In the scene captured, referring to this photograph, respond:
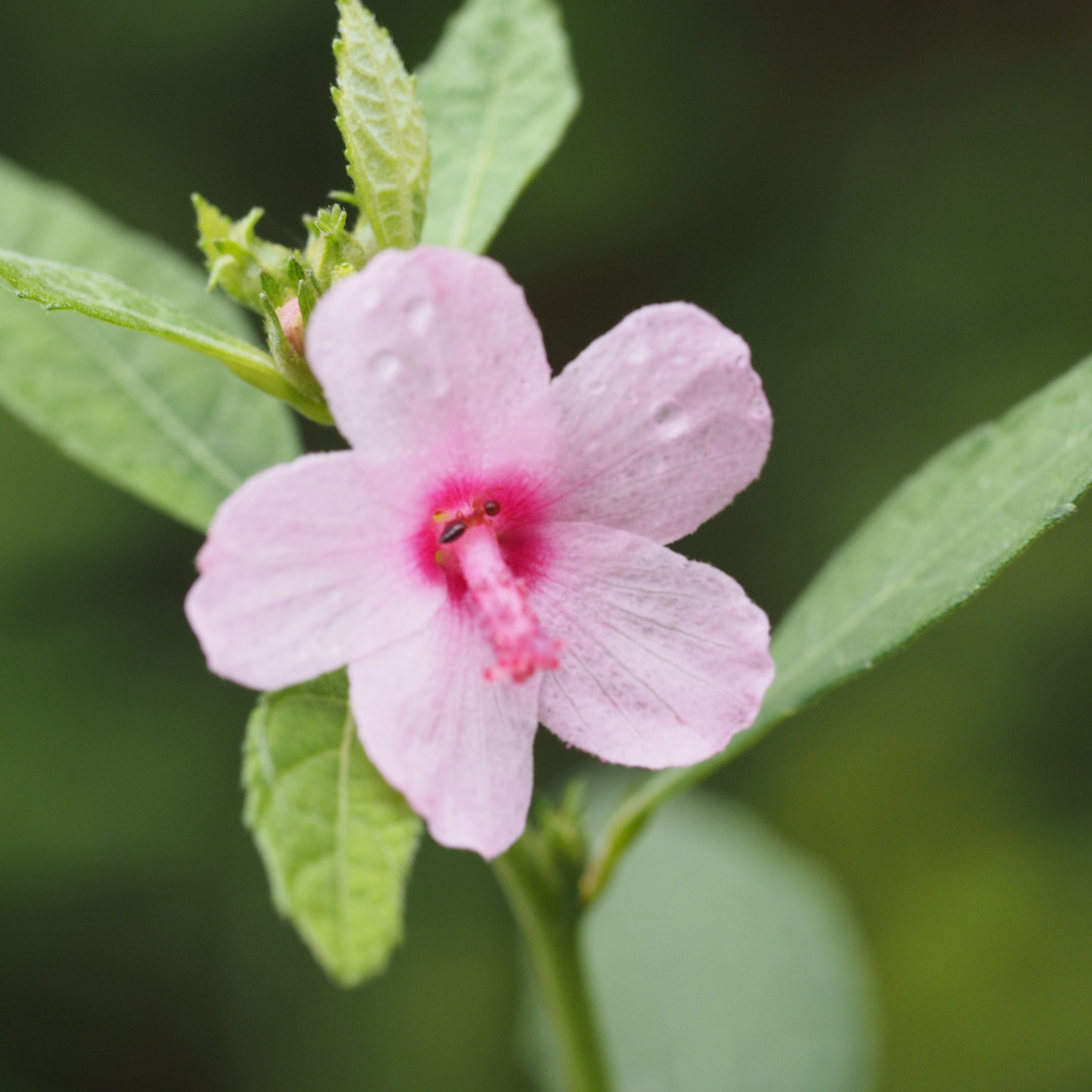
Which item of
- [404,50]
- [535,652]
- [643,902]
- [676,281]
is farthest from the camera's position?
[676,281]

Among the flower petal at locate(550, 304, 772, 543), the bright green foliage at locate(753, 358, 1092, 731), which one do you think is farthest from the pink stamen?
the bright green foliage at locate(753, 358, 1092, 731)

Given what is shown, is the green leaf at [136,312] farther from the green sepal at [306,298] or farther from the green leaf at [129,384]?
the green leaf at [129,384]

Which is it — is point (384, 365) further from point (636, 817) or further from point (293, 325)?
point (636, 817)

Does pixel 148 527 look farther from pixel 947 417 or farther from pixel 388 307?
pixel 388 307

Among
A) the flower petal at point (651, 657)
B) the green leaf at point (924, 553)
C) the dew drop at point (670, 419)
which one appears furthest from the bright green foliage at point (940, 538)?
the dew drop at point (670, 419)

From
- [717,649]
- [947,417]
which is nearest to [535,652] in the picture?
[717,649]

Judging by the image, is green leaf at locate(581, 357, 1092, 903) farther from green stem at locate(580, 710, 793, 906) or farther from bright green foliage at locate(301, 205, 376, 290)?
bright green foliage at locate(301, 205, 376, 290)
